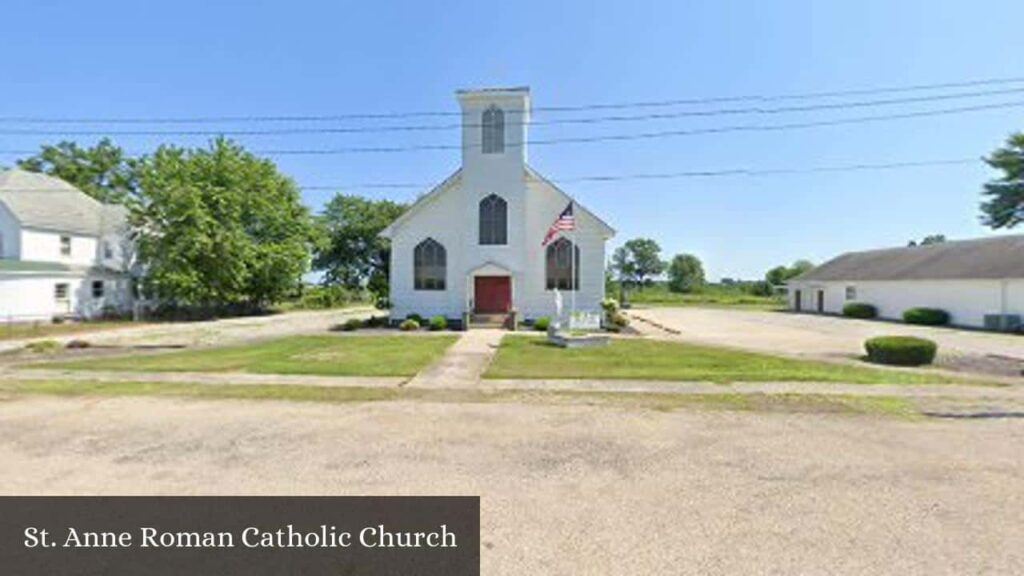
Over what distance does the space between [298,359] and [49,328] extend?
20.1 metres

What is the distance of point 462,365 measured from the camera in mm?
14758

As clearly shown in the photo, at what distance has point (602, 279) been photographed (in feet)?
89.5

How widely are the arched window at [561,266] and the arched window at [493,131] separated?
5.63 m

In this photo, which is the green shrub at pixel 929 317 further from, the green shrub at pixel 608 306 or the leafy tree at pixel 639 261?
the leafy tree at pixel 639 261

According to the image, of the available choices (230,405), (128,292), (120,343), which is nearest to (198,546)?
(230,405)

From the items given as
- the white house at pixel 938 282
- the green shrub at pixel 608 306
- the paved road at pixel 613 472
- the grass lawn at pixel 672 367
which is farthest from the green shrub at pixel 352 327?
the white house at pixel 938 282

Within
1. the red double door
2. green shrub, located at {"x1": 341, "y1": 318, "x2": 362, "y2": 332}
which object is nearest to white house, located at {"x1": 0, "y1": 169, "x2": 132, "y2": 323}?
green shrub, located at {"x1": 341, "y1": 318, "x2": 362, "y2": 332}

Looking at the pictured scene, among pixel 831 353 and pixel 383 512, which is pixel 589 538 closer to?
pixel 383 512

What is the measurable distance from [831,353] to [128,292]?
4041cm

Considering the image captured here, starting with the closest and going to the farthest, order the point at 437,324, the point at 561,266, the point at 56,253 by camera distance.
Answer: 1. the point at 437,324
2. the point at 561,266
3. the point at 56,253

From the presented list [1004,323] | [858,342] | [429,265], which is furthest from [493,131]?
[1004,323]

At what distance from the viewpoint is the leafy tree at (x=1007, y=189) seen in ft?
96.8

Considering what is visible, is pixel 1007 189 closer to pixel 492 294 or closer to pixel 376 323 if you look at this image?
pixel 492 294
